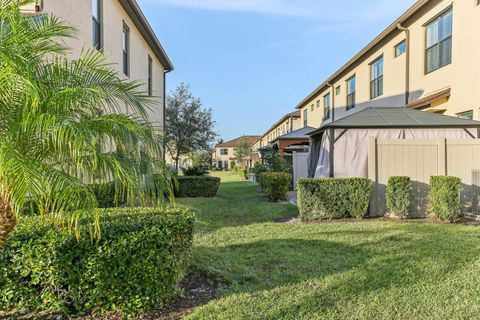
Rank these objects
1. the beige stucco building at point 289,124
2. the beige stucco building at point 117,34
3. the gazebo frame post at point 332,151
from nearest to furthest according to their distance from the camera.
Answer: the beige stucco building at point 117,34 → the gazebo frame post at point 332,151 → the beige stucco building at point 289,124

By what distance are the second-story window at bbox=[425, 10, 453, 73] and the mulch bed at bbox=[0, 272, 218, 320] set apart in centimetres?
1133

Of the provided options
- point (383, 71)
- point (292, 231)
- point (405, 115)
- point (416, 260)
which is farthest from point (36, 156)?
point (383, 71)

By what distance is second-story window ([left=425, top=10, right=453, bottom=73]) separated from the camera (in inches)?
440

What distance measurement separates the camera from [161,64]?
1831 cm

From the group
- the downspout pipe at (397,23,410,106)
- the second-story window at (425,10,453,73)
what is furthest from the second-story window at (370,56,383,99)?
the second-story window at (425,10,453,73)

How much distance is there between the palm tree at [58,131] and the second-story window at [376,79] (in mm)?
16035

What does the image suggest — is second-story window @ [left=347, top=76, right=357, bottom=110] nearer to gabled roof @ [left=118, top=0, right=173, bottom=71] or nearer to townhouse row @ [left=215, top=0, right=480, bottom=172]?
townhouse row @ [left=215, top=0, right=480, bottom=172]

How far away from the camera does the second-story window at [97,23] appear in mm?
9117

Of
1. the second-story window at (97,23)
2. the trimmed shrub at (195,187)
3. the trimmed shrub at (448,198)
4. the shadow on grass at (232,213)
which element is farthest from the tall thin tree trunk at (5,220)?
the trimmed shrub at (195,187)

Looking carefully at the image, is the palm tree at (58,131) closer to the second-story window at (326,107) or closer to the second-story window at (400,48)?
the second-story window at (400,48)

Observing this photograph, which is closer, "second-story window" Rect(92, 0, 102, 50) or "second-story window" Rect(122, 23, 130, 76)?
"second-story window" Rect(92, 0, 102, 50)

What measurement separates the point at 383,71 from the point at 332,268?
46.1 feet

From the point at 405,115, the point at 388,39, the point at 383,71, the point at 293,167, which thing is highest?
the point at 388,39

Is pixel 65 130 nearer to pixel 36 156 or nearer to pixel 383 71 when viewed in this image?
pixel 36 156
